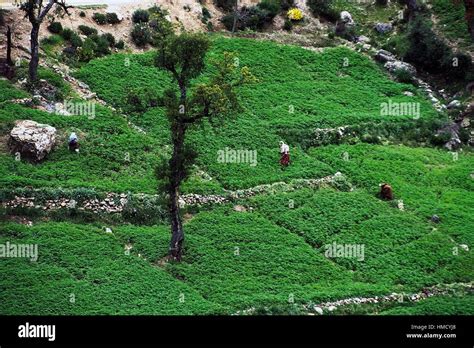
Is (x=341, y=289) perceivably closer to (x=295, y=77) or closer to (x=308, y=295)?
(x=308, y=295)

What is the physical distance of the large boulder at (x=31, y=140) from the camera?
6994cm

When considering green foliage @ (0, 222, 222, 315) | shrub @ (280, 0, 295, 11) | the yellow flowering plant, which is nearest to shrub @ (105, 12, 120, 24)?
shrub @ (280, 0, 295, 11)

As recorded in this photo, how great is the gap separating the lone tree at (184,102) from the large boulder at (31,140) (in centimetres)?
1020

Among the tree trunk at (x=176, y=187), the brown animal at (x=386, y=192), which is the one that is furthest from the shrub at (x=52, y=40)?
the brown animal at (x=386, y=192)

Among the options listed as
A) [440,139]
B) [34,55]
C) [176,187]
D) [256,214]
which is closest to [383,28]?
[440,139]

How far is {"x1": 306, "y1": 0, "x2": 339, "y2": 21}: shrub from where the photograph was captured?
93.1m

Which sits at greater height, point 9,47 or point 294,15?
point 294,15

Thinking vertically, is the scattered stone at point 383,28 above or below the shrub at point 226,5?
below

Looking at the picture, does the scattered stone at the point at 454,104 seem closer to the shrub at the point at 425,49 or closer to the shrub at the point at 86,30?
the shrub at the point at 425,49

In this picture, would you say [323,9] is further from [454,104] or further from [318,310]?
[318,310]

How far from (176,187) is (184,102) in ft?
17.0

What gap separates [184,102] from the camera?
6325 cm

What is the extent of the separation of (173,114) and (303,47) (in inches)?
1122

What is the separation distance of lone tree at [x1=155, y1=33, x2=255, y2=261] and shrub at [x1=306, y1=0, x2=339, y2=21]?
3069cm
